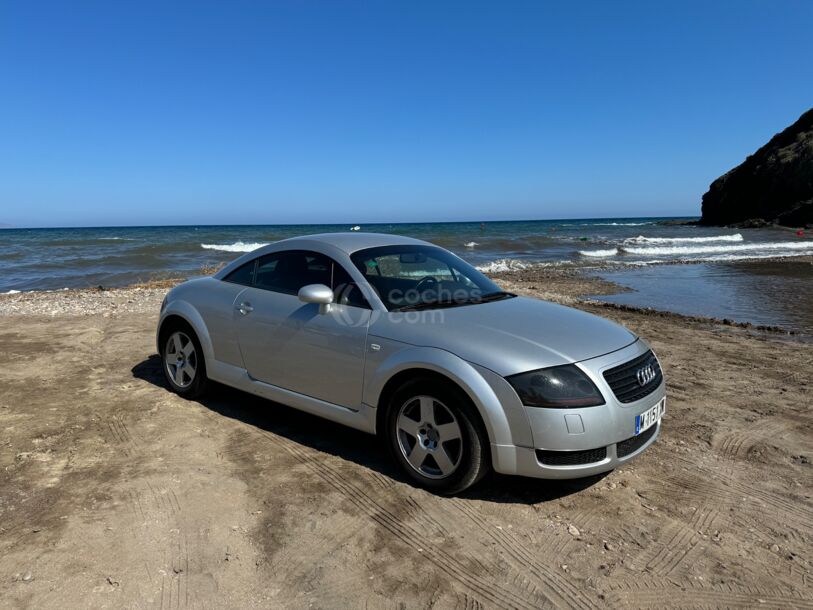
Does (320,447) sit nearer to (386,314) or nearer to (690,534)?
(386,314)

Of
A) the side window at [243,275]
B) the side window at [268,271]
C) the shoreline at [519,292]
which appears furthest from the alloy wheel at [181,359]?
the shoreline at [519,292]

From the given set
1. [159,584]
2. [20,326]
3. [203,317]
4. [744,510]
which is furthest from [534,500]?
[20,326]

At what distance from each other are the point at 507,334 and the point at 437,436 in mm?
734

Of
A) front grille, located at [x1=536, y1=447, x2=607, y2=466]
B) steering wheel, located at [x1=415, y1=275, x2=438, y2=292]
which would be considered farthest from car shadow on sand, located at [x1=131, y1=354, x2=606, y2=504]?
steering wheel, located at [x1=415, y1=275, x2=438, y2=292]

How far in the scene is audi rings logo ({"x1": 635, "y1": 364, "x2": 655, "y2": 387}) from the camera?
330 centimetres

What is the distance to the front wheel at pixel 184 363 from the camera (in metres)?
4.89

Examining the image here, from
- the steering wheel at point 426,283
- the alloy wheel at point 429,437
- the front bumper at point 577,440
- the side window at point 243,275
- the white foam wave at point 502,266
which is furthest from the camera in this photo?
the white foam wave at point 502,266

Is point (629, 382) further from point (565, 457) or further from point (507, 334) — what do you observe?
point (507, 334)

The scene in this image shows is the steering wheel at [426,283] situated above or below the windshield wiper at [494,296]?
above

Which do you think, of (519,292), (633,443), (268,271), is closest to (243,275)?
(268,271)

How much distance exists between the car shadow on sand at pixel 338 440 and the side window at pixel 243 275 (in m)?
1.03

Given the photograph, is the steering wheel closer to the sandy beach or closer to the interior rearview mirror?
the interior rearview mirror

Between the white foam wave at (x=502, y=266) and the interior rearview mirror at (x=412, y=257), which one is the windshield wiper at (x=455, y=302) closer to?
the interior rearview mirror at (x=412, y=257)

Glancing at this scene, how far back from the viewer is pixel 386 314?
3594 mm
